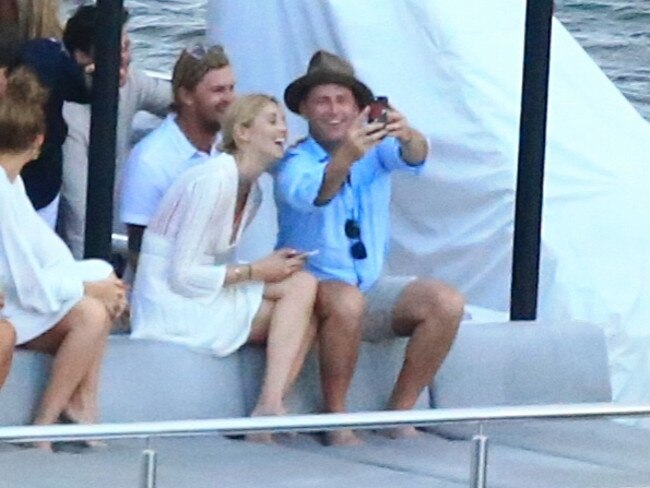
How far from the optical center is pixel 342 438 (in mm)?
5734

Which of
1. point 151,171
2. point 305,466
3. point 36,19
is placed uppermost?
point 36,19

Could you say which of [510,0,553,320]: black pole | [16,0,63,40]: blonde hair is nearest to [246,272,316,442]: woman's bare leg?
[16,0,63,40]: blonde hair

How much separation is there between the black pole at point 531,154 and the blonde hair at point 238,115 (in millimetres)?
1394

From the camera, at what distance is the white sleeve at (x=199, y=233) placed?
19.5 feet

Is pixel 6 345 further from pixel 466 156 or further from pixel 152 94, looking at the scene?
pixel 466 156

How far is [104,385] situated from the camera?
601 cm

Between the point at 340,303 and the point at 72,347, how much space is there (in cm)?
86

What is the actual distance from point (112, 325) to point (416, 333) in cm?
95

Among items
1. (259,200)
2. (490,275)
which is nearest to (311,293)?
(259,200)

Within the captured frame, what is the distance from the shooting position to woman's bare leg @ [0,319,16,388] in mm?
5375

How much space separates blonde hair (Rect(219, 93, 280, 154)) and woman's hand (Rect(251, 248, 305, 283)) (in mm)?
344

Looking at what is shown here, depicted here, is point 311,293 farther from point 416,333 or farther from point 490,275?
point 490,275

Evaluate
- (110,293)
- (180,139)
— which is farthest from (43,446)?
(180,139)

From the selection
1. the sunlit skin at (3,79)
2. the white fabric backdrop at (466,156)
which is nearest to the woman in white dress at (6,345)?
the sunlit skin at (3,79)
